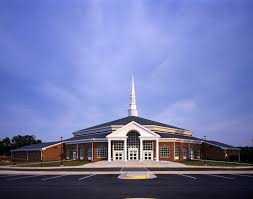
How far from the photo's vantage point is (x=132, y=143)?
59.2 m

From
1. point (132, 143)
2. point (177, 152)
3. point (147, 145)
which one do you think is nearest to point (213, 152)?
point (177, 152)

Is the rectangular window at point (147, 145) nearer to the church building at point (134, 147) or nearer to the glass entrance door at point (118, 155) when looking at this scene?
the church building at point (134, 147)

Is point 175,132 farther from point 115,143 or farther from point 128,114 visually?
point 115,143

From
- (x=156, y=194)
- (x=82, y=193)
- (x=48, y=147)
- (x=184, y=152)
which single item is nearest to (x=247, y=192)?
(x=156, y=194)

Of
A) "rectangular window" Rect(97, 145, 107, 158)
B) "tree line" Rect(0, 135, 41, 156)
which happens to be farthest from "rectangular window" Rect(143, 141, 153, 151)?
"tree line" Rect(0, 135, 41, 156)

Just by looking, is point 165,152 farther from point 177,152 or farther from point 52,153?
point 52,153

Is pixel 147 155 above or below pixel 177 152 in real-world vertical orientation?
below

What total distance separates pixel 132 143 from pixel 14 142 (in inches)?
2320

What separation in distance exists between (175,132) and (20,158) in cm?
3507

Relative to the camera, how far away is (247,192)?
619 inches

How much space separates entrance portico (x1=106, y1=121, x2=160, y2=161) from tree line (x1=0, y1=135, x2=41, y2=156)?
51.7 meters

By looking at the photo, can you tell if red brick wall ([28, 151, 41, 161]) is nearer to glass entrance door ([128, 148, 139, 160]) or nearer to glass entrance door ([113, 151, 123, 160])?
glass entrance door ([113, 151, 123, 160])

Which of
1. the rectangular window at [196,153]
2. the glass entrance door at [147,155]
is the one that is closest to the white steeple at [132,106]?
the rectangular window at [196,153]

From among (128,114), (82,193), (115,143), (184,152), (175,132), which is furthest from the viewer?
(128,114)
